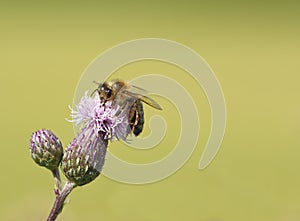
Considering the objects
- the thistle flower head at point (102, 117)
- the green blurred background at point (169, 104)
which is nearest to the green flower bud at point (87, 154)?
the thistle flower head at point (102, 117)

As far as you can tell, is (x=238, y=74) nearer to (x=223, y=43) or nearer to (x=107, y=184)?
(x=223, y=43)

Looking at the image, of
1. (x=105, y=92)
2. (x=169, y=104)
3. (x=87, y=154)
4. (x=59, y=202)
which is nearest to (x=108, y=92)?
(x=105, y=92)

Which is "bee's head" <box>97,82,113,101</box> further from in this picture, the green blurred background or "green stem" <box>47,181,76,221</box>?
the green blurred background

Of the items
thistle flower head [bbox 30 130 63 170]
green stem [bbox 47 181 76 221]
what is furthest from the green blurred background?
green stem [bbox 47 181 76 221]

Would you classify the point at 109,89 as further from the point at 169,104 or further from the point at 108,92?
the point at 169,104

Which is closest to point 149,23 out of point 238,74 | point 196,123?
point 238,74
